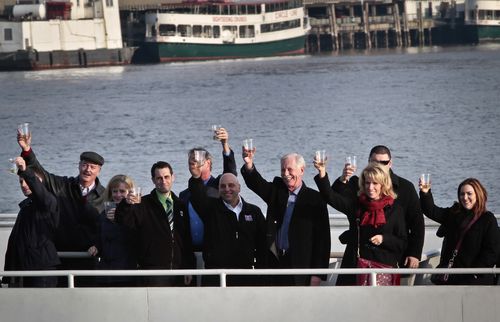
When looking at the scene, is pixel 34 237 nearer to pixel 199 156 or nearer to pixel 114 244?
pixel 114 244

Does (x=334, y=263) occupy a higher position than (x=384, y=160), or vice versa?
(x=384, y=160)

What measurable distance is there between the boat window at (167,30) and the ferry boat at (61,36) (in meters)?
6.70

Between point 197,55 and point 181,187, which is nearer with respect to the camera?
point 181,187

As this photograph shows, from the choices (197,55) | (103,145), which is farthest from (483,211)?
(197,55)

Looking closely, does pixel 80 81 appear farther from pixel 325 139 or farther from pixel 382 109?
pixel 325 139

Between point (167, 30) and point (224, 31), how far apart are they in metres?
6.19

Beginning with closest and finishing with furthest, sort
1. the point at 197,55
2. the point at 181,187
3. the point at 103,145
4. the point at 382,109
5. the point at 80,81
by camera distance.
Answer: the point at 181,187 < the point at 103,145 < the point at 382,109 < the point at 80,81 < the point at 197,55

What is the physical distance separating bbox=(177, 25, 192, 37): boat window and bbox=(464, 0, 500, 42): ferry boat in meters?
29.7

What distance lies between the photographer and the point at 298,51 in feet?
387

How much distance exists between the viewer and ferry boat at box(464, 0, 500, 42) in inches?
4943

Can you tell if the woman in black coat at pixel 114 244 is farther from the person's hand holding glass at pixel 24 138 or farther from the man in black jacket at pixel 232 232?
the person's hand holding glass at pixel 24 138

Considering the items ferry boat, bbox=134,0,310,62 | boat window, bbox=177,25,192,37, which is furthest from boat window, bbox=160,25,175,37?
boat window, bbox=177,25,192,37

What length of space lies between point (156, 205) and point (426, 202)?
1690 millimetres

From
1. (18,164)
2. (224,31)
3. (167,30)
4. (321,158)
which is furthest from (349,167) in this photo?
(224,31)
